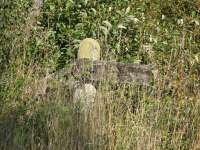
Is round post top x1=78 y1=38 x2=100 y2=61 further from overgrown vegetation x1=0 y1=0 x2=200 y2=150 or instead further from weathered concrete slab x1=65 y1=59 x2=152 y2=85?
weathered concrete slab x1=65 y1=59 x2=152 y2=85

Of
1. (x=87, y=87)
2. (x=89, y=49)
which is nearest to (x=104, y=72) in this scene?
(x=87, y=87)

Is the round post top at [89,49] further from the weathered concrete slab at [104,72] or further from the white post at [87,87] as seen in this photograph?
the weathered concrete slab at [104,72]

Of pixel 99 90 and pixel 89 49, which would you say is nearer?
pixel 99 90

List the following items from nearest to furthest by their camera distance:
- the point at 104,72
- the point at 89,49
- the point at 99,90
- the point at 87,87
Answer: the point at 99,90 → the point at 104,72 → the point at 87,87 → the point at 89,49

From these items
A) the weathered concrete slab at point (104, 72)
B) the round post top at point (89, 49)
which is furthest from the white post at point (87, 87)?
the weathered concrete slab at point (104, 72)

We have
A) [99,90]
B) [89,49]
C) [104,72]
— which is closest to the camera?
[99,90]

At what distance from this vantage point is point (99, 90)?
16.0 feet

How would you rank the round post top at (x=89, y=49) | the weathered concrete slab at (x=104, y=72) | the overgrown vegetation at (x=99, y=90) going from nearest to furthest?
the overgrown vegetation at (x=99, y=90) < the weathered concrete slab at (x=104, y=72) < the round post top at (x=89, y=49)

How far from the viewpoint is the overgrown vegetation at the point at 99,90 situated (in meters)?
4.42

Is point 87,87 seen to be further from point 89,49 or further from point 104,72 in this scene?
point 89,49

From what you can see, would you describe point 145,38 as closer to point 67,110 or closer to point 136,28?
point 136,28

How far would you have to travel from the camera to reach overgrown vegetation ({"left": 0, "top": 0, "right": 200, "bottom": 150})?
442 cm

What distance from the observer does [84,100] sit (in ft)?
15.9

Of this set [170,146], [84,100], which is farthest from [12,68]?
[170,146]
